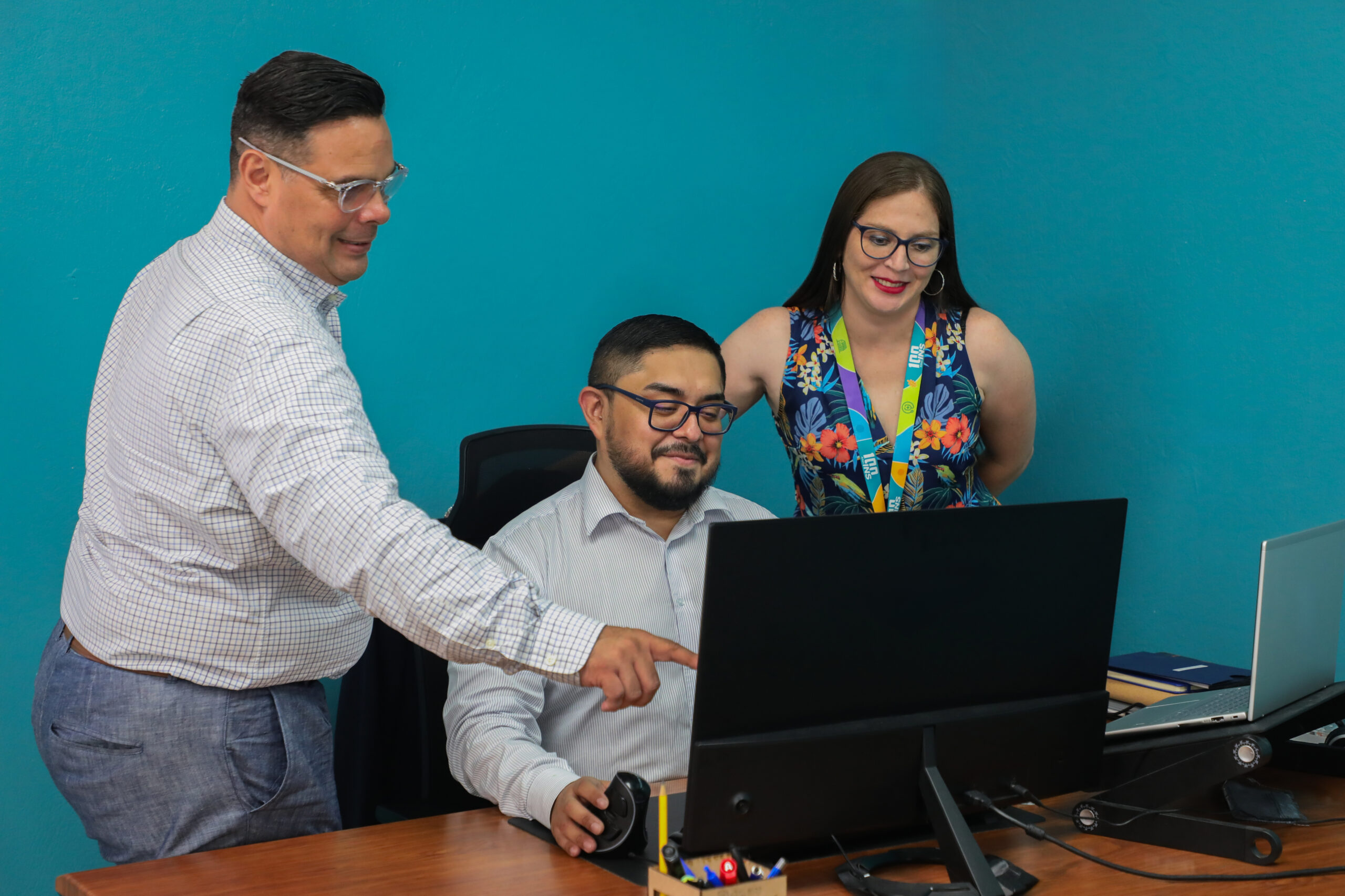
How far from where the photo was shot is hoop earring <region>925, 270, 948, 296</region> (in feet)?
7.76

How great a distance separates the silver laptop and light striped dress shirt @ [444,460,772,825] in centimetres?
70

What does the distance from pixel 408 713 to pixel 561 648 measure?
86 cm

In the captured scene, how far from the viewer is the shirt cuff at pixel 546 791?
57.6 inches

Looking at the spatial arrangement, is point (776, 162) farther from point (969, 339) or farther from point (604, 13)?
point (969, 339)

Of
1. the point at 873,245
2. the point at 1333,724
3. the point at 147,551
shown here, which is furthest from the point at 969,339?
the point at 147,551

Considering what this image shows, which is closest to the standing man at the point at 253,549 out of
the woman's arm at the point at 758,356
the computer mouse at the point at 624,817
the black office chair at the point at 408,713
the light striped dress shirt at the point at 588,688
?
the computer mouse at the point at 624,817

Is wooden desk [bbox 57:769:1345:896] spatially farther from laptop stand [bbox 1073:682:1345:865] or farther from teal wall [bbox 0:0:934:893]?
teal wall [bbox 0:0:934:893]

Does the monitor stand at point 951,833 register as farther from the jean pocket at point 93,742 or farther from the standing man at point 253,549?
the jean pocket at point 93,742

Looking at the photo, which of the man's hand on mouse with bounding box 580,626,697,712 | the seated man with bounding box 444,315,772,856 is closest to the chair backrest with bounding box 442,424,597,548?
the seated man with bounding box 444,315,772,856

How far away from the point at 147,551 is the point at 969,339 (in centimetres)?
162

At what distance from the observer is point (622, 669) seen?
1.30m

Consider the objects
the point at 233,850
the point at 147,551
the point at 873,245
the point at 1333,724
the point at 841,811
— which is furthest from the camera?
the point at 873,245

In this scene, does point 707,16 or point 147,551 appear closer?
point 147,551

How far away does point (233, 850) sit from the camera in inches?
54.4
